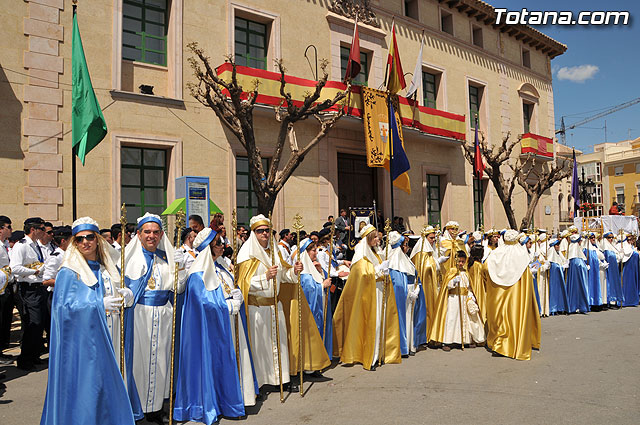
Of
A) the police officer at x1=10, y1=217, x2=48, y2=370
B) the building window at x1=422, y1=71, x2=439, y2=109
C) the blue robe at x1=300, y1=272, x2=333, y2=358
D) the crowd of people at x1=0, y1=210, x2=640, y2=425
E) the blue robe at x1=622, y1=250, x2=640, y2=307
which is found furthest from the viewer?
the building window at x1=422, y1=71, x2=439, y2=109

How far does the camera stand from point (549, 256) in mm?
11148

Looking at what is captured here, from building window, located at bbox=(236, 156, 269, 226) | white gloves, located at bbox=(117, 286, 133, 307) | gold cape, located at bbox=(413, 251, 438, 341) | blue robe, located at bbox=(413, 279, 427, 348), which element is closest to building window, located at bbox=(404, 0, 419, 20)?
building window, located at bbox=(236, 156, 269, 226)

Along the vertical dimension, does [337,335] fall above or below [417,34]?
below

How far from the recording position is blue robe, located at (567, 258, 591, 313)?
1106 centimetres

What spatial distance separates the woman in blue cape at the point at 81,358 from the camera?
3.60m

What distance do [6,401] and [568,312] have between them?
426 inches

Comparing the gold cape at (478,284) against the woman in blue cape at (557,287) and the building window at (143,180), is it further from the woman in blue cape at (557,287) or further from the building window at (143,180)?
the building window at (143,180)

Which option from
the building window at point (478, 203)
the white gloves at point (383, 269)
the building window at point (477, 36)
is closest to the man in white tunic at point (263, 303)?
the white gloves at point (383, 269)

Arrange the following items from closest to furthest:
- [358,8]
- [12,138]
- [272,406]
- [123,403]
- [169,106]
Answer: [123,403] → [272,406] → [12,138] → [169,106] → [358,8]

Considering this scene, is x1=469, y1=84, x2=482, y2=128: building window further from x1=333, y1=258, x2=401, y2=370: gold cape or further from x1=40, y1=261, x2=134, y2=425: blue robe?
x1=40, y1=261, x2=134, y2=425: blue robe

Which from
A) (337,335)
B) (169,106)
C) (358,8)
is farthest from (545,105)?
(337,335)

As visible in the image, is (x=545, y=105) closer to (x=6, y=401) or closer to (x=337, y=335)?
(x=337, y=335)

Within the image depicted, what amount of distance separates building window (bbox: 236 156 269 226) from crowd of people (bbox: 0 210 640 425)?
17.4 ft

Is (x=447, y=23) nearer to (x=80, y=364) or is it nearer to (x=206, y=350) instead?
(x=206, y=350)
